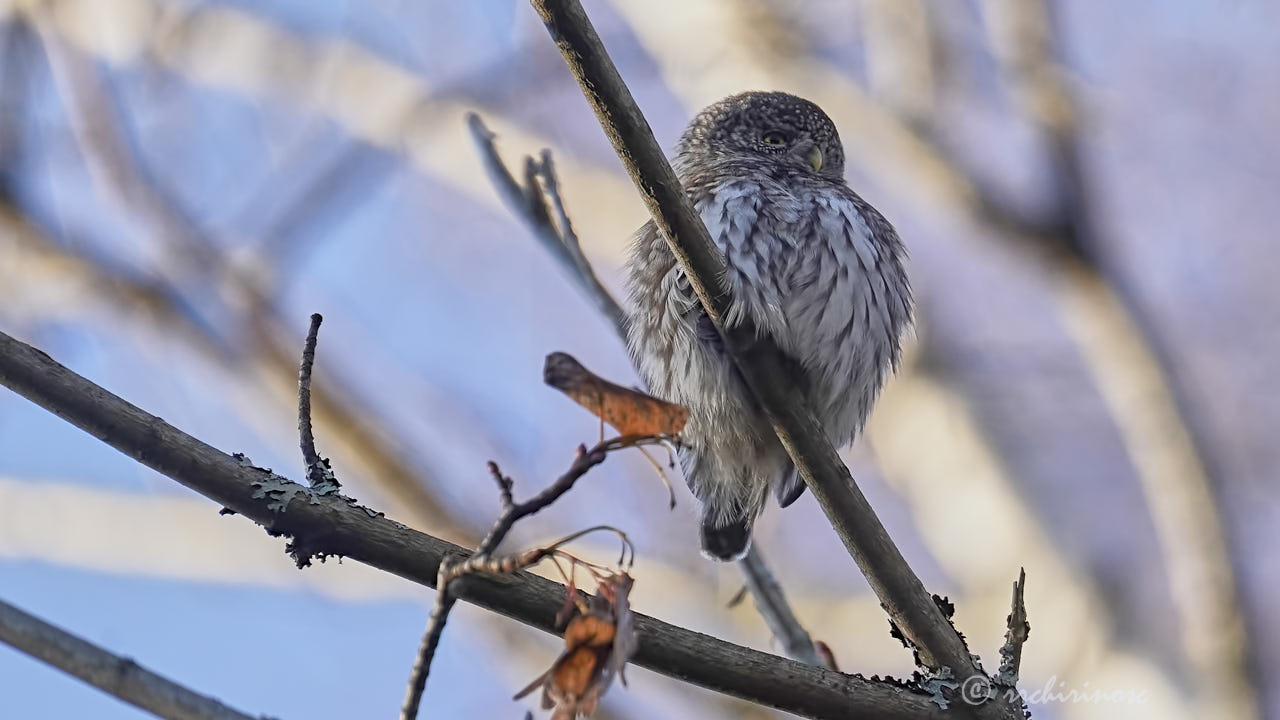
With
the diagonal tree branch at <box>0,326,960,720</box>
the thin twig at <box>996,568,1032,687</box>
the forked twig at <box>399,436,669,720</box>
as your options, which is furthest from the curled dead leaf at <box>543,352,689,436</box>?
the thin twig at <box>996,568,1032,687</box>

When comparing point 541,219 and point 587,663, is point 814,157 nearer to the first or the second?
point 541,219

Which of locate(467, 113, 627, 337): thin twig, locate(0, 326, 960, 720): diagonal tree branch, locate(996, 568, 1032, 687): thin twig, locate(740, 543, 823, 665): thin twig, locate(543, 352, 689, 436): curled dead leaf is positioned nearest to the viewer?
locate(543, 352, 689, 436): curled dead leaf

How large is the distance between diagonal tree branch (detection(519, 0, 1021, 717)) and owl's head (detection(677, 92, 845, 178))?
1933 millimetres

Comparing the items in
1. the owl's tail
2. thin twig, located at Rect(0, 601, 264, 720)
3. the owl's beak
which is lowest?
thin twig, located at Rect(0, 601, 264, 720)

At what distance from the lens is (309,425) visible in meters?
2.29

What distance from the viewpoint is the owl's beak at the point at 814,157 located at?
177 inches

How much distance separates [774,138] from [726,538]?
1589mm

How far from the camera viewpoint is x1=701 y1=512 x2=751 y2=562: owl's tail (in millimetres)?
3861

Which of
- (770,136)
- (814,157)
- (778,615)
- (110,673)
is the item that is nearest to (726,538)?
(778,615)

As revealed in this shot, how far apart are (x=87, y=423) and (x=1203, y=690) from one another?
507 centimetres

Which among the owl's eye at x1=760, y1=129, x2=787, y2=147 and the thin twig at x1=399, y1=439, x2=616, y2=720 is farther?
the owl's eye at x1=760, y1=129, x2=787, y2=147

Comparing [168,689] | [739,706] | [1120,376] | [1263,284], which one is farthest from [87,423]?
[1263,284]
